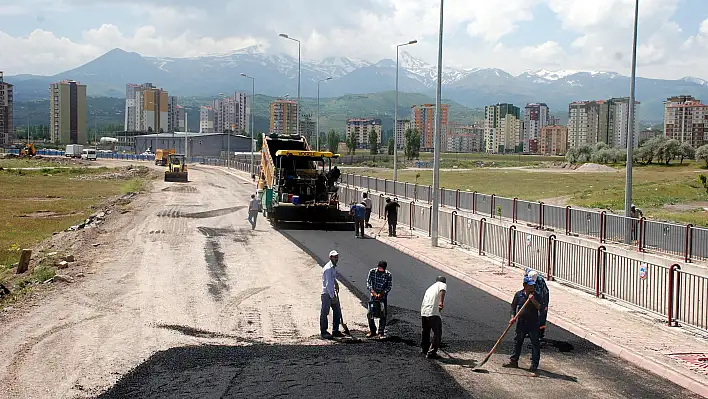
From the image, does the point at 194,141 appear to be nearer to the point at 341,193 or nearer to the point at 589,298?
the point at 341,193

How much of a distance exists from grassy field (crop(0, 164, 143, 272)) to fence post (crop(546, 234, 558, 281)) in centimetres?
1546

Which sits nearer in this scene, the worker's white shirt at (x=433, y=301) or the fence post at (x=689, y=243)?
the worker's white shirt at (x=433, y=301)

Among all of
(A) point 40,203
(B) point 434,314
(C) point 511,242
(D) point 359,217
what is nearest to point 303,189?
(D) point 359,217

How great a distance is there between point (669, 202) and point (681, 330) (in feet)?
91.7

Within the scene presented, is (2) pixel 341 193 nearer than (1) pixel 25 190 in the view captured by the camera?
Yes

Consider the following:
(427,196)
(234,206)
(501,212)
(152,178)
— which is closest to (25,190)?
(152,178)

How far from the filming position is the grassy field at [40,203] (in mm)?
29500

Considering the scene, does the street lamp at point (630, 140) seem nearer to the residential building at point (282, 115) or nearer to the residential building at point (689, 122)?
the residential building at point (282, 115)

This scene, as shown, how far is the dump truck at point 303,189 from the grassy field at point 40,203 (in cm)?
946

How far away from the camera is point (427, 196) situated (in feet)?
134

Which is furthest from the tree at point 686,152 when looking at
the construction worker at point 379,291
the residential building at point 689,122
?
the construction worker at point 379,291

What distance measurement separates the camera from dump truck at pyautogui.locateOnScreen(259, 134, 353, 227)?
1188 inches

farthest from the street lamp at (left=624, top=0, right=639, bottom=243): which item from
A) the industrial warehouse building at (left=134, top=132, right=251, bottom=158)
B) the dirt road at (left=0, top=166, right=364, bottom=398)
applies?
the industrial warehouse building at (left=134, top=132, right=251, bottom=158)

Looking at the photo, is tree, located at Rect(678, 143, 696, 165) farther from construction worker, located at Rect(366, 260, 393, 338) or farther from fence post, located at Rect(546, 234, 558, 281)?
construction worker, located at Rect(366, 260, 393, 338)
